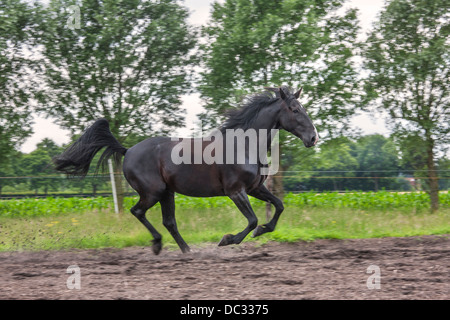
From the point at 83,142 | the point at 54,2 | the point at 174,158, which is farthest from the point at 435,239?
the point at 54,2

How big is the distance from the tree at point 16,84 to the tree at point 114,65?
428 millimetres

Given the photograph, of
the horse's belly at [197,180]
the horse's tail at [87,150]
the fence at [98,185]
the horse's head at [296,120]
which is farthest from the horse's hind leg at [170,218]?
the fence at [98,185]

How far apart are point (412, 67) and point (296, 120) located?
18.0 feet

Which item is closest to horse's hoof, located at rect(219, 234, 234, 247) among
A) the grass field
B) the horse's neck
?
the horse's neck

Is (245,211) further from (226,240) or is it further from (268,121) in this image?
(268,121)

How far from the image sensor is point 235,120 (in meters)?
6.84

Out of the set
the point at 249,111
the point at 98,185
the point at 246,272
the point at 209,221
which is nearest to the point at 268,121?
the point at 249,111

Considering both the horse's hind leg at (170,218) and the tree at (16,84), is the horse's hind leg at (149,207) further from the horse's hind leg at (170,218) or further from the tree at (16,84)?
the tree at (16,84)

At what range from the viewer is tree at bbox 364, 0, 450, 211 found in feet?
34.8

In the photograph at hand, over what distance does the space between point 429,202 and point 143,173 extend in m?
8.64

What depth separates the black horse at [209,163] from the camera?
647cm

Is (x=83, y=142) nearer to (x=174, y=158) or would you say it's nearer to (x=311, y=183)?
(x=174, y=158)

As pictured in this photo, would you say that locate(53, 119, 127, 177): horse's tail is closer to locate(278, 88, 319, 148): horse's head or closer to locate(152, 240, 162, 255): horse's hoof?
locate(152, 240, 162, 255): horse's hoof

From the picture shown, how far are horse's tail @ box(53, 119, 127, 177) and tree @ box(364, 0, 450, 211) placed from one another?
6.07m
